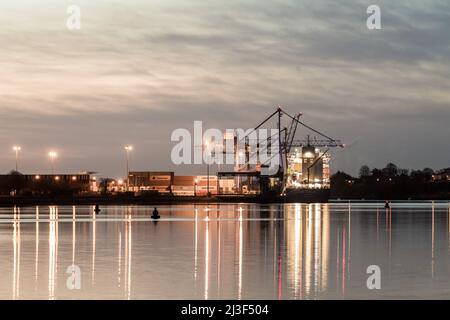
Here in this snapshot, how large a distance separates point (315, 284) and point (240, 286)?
2.47 metres

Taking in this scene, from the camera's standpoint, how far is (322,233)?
5550 cm

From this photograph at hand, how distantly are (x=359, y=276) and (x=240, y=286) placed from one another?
198 inches

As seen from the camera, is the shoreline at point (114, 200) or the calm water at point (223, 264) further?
the shoreline at point (114, 200)

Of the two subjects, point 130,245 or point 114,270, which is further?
point 130,245

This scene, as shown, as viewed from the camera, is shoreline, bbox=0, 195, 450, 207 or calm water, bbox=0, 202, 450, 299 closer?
calm water, bbox=0, 202, 450, 299

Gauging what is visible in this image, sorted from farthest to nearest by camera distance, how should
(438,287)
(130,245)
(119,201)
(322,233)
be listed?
(119,201)
(322,233)
(130,245)
(438,287)

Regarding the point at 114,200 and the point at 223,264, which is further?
the point at 114,200

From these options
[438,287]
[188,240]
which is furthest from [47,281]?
[188,240]

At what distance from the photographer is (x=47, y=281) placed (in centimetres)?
2758

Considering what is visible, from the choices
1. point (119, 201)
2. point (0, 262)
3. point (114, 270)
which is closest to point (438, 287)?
point (114, 270)
